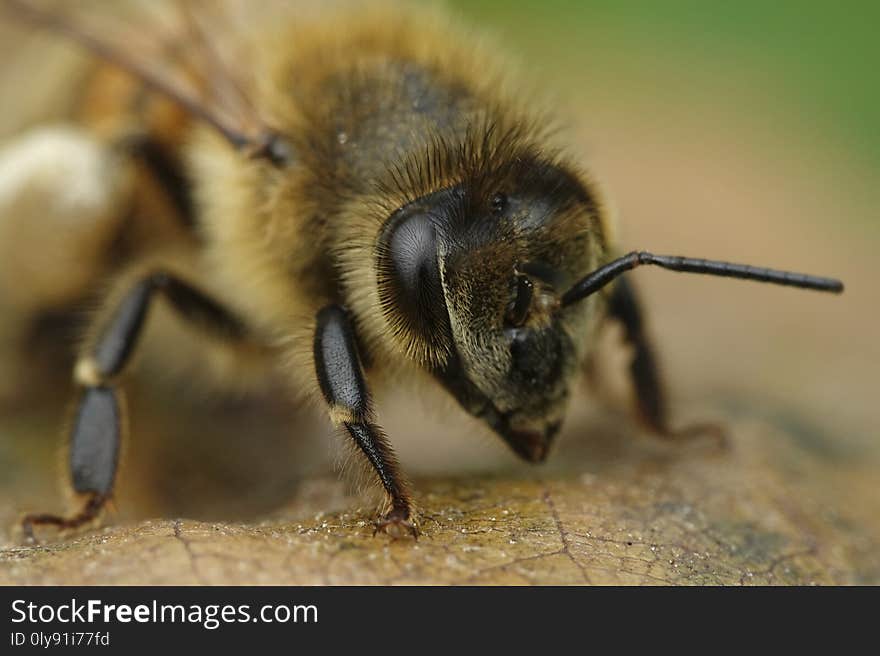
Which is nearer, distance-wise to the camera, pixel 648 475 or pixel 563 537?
pixel 563 537

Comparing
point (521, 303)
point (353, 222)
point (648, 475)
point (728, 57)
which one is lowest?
point (648, 475)

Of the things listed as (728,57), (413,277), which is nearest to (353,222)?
(413,277)

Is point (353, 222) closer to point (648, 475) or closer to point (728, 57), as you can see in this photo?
point (648, 475)

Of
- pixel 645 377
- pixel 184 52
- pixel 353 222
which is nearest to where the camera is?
pixel 353 222

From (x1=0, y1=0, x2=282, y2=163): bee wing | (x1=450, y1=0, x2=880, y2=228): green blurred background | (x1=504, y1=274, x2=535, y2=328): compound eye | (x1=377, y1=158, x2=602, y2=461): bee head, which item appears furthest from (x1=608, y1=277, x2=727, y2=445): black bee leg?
(x1=450, y1=0, x2=880, y2=228): green blurred background

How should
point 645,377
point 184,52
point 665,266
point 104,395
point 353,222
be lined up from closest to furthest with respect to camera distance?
point 665,266, point 353,222, point 104,395, point 645,377, point 184,52

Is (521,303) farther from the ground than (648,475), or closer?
farther from the ground

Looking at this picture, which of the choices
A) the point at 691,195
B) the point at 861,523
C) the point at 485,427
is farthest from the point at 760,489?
the point at 691,195
